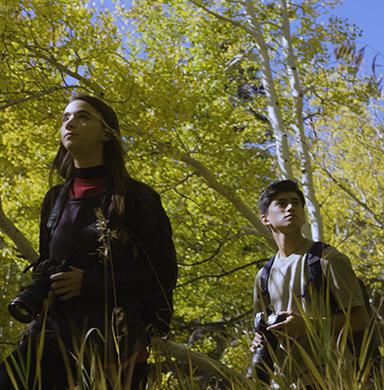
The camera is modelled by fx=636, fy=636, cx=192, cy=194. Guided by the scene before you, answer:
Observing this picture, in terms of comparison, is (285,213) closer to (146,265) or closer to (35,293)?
(146,265)

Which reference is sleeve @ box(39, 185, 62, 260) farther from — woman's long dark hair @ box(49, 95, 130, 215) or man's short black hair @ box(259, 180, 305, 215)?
man's short black hair @ box(259, 180, 305, 215)

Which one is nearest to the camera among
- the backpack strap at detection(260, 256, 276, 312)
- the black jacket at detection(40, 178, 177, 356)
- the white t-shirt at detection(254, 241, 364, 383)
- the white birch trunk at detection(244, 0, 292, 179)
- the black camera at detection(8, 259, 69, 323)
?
the black camera at detection(8, 259, 69, 323)

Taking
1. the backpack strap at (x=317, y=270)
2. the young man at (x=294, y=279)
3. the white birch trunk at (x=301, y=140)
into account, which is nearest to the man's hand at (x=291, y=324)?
the young man at (x=294, y=279)

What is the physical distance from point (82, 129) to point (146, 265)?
20.9 inches

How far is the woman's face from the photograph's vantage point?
2.17m

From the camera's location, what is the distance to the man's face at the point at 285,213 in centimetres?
291

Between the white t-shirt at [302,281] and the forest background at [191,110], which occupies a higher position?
the forest background at [191,110]

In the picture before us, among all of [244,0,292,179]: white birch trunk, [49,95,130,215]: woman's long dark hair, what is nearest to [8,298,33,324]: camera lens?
[49,95,130,215]: woman's long dark hair

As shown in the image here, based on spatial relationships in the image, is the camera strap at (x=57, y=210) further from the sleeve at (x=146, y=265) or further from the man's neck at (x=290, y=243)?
the man's neck at (x=290, y=243)

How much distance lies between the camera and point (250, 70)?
11.7 metres

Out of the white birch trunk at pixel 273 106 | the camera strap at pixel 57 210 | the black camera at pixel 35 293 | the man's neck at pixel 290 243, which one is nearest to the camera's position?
the black camera at pixel 35 293

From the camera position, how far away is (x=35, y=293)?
5.99 ft

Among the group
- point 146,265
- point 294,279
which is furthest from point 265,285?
point 146,265

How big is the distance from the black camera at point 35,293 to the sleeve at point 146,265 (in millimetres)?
100
